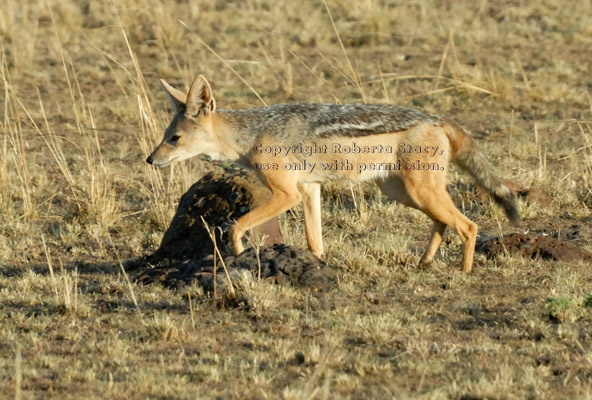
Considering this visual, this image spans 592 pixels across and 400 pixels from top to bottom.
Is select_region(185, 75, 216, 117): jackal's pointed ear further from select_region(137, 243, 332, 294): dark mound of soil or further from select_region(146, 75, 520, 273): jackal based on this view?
select_region(137, 243, 332, 294): dark mound of soil

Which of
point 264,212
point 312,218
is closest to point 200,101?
point 264,212

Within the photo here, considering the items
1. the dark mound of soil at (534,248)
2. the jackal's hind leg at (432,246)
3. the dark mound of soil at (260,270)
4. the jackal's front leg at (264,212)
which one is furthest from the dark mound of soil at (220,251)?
the dark mound of soil at (534,248)

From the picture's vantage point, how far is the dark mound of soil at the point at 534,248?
8.76 metres

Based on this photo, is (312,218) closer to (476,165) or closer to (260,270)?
(260,270)

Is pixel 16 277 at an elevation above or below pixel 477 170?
below

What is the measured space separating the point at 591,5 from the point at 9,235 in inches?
539

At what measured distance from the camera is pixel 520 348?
6668mm

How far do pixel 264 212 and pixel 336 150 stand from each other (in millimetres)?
863

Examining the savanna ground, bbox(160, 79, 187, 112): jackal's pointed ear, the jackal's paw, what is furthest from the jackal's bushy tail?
bbox(160, 79, 187, 112): jackal's pointed ear

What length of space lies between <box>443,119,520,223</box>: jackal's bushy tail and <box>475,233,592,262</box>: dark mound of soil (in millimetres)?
364

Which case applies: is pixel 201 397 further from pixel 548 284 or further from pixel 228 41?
pixel 228 41

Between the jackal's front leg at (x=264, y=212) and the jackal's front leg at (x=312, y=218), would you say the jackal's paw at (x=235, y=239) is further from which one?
the jackal's front leg at (x=312, y=218)

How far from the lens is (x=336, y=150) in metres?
8.50

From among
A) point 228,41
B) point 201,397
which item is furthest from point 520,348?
point 228,41
